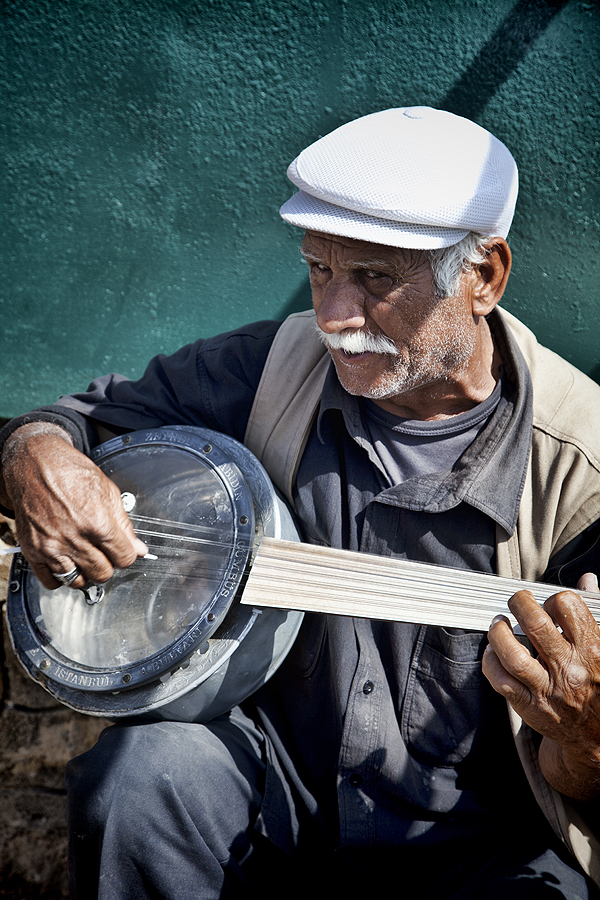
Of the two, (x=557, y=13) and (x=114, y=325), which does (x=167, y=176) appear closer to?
(x=114, y=325)

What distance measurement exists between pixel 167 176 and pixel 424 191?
1.34 meters

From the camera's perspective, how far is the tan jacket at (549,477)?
1633 mm

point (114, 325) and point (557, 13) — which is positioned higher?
point (557, 13)

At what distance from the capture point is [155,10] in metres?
2.26

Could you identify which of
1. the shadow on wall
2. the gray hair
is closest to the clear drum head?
the gray hair

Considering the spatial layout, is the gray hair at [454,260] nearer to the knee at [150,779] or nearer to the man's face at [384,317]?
the man's face at [384,317]

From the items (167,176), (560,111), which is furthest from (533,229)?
(167,176)

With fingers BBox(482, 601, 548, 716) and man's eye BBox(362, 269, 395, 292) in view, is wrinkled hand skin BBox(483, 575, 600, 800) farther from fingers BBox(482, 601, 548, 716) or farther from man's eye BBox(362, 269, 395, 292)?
man's eye BBox(362, 269, 395, 292)

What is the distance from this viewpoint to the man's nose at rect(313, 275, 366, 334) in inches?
65.2

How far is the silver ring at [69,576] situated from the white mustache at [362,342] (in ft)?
2.83

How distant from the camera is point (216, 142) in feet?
7.99

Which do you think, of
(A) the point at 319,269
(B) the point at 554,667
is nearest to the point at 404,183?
(A) the point at 319,269

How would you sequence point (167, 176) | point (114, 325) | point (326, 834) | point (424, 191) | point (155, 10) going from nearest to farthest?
point (424, 191), point (326, 834), point (155, 10), point (167, 176), point (114, 325)

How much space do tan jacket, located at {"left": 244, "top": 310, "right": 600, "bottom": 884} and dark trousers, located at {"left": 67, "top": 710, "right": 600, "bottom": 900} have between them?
16 cm
